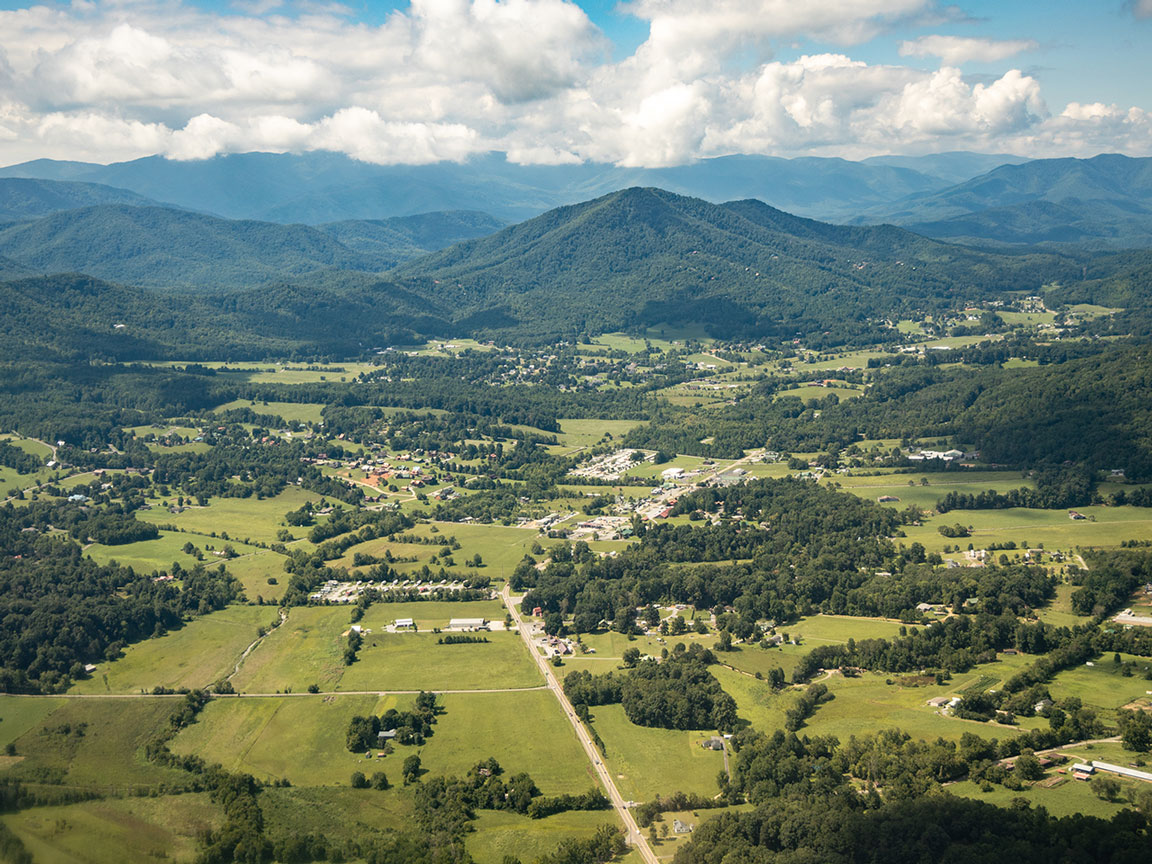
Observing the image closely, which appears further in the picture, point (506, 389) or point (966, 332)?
point (966, 332)

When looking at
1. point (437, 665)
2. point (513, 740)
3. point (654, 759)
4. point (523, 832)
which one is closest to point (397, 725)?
point (513, 740)

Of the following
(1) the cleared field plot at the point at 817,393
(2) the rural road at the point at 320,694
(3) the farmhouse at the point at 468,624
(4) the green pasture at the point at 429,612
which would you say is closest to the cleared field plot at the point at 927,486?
(1) the cleared field plot at the point at 817,393

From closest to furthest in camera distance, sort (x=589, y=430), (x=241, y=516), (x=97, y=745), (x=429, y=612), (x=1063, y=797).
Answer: (x=1063, y=797) < (x=97, y=745) < (x=429, y=612) < (x=241, y=516) < (x=589, y=430)

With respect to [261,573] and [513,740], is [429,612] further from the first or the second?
[513,740]

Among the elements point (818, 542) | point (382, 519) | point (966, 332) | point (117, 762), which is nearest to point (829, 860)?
point (117, 762)

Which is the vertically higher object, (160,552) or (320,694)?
(160,552)

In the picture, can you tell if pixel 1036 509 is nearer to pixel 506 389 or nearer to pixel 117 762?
pixel 117 762
